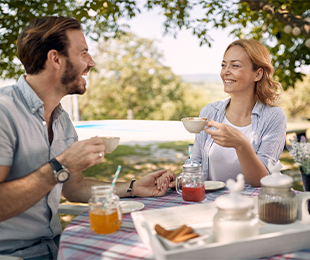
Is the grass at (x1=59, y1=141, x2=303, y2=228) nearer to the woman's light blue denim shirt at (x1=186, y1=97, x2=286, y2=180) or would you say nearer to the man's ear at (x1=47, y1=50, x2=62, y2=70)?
the woman's light blue denim shirt at (x1=186, y1=97, x2=286, y2=180)

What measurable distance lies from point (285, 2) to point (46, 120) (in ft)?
14.3

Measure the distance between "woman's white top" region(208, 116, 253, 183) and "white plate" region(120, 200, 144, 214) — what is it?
3.32ft

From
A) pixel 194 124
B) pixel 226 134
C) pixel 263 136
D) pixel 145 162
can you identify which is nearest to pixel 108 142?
pixel 194 124

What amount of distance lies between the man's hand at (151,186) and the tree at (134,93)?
16359 millimetres

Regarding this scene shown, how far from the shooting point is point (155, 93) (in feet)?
61.5

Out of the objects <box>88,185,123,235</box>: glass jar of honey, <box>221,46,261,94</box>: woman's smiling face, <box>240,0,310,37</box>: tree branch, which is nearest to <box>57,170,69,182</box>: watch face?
<box>88,185,123,235</box>: glass jar of honey

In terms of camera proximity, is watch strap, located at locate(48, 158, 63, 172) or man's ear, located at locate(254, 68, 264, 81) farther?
man's ear, located at locate(254, 68, 264, 81)

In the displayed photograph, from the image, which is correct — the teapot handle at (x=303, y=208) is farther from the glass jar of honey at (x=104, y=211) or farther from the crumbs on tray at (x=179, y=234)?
the glass jar of honey at (x=104, y=211)

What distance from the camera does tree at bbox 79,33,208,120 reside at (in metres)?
18.5

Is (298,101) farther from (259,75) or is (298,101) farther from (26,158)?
(26,158)

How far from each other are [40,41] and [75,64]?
0.22 meters

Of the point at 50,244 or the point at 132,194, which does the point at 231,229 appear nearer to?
the point at 132,194

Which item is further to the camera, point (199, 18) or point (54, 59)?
point (199, 18)

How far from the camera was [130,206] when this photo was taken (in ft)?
5.29
